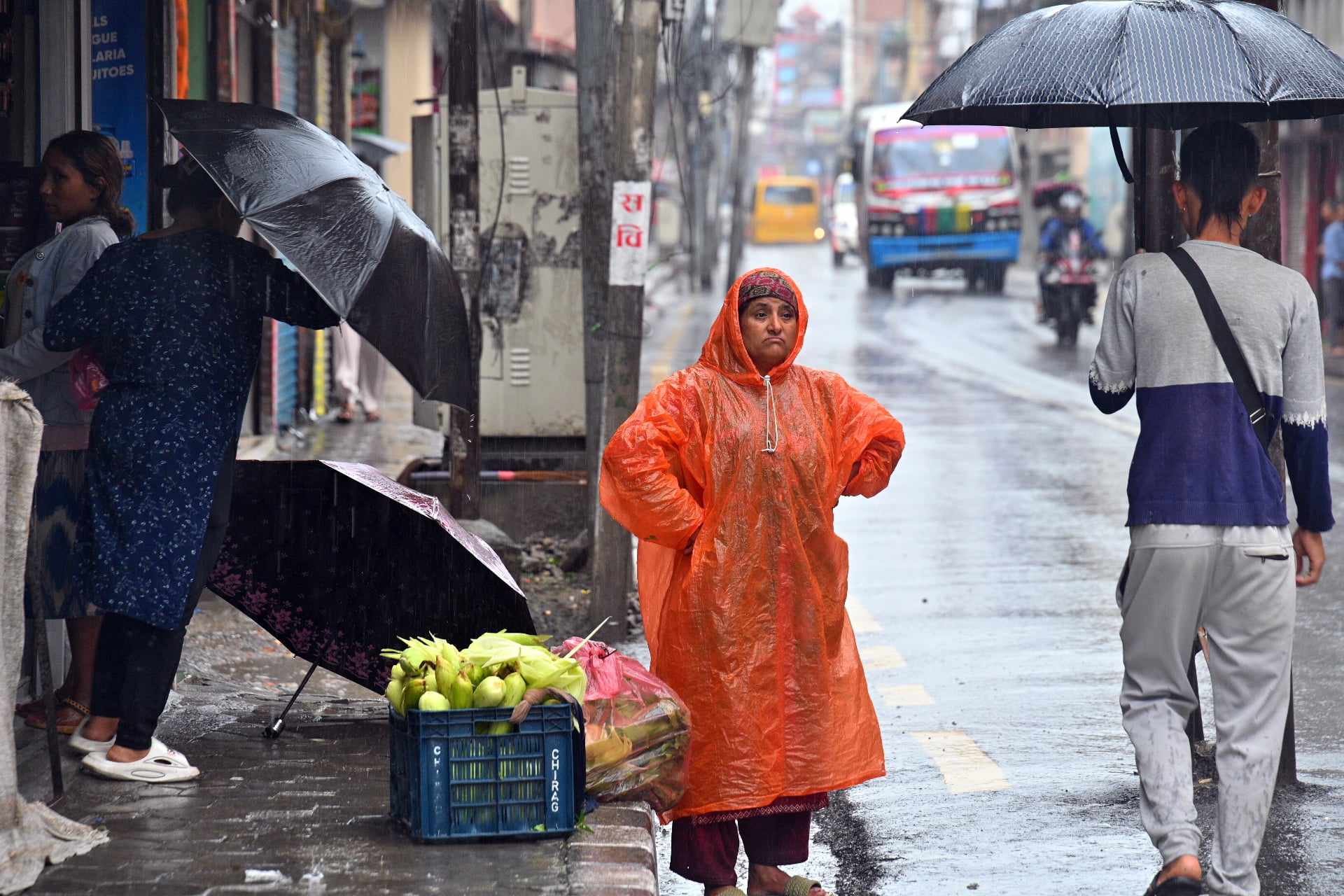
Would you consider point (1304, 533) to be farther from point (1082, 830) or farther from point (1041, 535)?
point (1041, 535)

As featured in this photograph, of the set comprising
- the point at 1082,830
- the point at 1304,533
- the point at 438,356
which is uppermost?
the point at 438,356

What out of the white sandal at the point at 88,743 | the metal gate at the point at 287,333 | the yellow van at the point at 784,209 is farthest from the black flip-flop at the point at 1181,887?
the yellow van at the point at 784,209

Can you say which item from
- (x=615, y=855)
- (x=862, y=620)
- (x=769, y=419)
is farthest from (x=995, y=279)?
(x=615, y=855)

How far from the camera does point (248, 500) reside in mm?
5145

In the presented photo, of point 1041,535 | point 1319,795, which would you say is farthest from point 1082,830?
point 1041,535

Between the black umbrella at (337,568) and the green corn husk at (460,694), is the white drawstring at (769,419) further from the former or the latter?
the black umbrella at (337,568)

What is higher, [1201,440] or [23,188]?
[23,188]

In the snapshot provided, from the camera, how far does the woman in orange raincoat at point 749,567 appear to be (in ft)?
13.9

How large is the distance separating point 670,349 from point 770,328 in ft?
60.4

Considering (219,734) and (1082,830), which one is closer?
(1082,830)

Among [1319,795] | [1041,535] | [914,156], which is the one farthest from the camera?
[914,156]

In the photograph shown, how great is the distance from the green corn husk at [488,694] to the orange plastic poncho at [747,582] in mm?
447

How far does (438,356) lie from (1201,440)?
2.04 meters

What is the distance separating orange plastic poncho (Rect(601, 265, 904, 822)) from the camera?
13.9 ft
